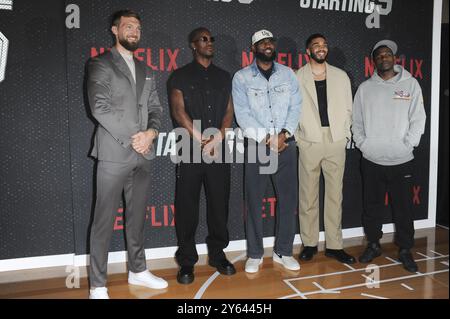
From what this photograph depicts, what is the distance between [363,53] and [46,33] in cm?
297

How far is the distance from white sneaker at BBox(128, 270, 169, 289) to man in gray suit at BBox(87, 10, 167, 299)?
1.01 ft

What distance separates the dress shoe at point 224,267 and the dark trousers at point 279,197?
0.21 meters

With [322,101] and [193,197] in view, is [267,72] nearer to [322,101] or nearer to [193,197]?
[322,101]

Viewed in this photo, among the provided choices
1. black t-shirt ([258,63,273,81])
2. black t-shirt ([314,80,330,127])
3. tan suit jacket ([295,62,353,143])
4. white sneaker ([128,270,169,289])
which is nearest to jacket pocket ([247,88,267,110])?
black t-shirt ([258,63,273,81])

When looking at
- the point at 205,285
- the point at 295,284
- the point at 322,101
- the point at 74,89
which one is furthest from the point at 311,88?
the point at 74,89

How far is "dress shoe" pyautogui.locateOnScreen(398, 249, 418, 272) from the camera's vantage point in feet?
10.8

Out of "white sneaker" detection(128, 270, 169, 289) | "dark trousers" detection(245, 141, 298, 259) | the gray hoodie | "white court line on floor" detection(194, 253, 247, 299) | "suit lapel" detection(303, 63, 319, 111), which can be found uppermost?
"suit lapel" detection(303, 63, 319, 111)

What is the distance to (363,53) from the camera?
13.6 feet

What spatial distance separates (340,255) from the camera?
11.6 ft

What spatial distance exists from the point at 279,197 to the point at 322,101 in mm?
888

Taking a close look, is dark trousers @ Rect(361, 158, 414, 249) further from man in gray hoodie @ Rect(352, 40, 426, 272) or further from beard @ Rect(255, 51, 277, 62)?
beard @ Rect(255, 51, 277, 62)

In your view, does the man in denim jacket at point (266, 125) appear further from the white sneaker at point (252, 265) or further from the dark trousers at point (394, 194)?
the dark trousers at point (394, 194)
